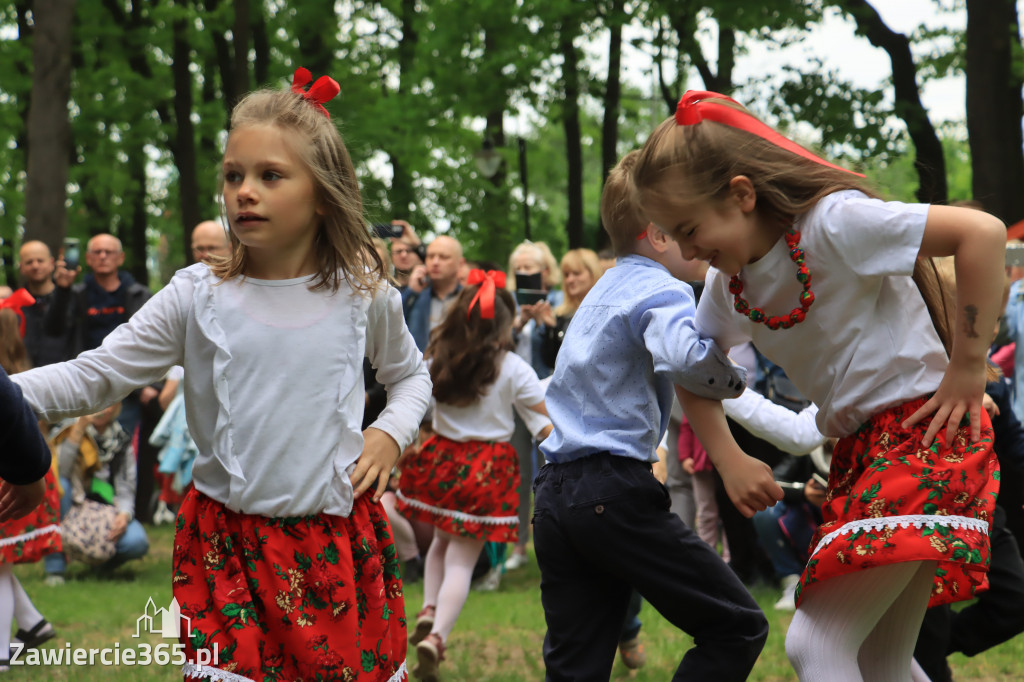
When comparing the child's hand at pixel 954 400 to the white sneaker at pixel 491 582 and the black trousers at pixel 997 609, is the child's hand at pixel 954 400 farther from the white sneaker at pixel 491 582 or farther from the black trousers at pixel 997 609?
the white sneaker at pixel 491 582

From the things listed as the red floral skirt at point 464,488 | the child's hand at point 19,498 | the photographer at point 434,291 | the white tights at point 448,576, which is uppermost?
the child's hand at point 19,498

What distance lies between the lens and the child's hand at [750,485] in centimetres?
295

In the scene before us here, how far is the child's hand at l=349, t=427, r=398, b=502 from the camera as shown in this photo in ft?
9.86

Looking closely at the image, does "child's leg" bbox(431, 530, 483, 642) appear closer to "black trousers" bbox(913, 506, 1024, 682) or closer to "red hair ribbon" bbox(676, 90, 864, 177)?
"black trousers" bbox(913, 506, 1024, 682)

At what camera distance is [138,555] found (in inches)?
324

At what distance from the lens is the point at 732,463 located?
302 cm

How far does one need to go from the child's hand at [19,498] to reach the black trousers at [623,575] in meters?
1.63

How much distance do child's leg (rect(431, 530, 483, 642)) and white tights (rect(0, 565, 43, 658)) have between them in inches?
81.8

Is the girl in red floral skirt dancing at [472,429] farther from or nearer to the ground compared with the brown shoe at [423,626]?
farther from the ground

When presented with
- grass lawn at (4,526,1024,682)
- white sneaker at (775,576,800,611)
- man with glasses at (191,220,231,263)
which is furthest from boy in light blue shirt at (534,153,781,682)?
man with glasses at (191,220,231,263)

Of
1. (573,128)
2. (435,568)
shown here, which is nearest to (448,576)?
(435,568)

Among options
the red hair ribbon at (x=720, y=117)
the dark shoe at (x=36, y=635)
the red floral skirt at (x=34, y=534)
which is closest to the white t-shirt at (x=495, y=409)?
the red floral skirt at (x=34, y=534)

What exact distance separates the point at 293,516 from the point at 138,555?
586cm

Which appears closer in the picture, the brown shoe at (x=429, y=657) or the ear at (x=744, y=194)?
the ear at (x=744, y=194)
